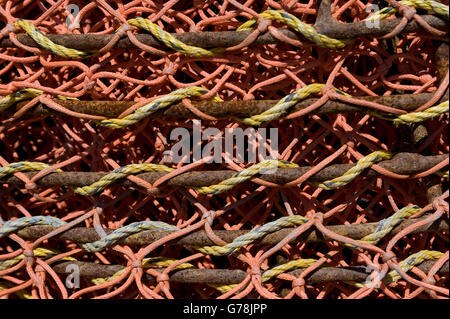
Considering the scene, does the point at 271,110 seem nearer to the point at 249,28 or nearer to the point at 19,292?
the point at 249,28

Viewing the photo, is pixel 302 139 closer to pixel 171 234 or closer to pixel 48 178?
pixel 171 234

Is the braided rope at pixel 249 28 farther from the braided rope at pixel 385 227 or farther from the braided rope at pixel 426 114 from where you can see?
the braided rope at pixel 385 227

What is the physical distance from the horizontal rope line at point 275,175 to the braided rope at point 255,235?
0.28 feet

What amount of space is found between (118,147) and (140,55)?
0.74ft

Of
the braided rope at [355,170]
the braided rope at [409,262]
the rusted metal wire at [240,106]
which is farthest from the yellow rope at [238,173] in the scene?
the braided rope at [409,262]

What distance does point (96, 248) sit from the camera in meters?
0.87

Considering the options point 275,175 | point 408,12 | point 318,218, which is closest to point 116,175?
point 275,175

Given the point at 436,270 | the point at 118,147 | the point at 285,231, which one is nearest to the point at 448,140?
the point at 436,270

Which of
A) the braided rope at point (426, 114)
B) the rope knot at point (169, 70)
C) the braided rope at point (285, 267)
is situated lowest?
the braided rope at point (285, 267)

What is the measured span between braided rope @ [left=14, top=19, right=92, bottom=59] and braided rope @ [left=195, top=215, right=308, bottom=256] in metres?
0.49

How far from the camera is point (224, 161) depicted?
3.00 ft

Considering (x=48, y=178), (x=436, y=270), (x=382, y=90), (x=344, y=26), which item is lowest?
(x=436, y=270)

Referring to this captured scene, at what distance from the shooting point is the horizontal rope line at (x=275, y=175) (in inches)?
33.0

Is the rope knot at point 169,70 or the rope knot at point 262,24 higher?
the rope knot at point 262,24
